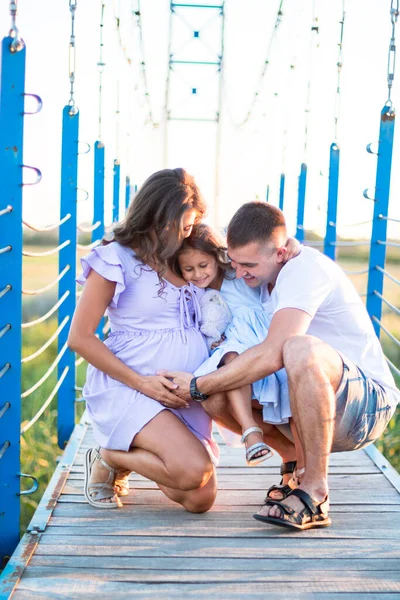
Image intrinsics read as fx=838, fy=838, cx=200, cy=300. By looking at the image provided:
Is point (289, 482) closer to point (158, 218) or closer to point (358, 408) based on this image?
point (358, 408)

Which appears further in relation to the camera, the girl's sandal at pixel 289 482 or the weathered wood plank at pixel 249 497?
the weathered wood plank at pixel 249 497

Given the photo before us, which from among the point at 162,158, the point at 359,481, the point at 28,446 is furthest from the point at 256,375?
the point at 162,158

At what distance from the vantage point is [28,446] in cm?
440

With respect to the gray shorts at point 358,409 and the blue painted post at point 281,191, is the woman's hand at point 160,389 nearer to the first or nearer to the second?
the gray shorts at point 358,409

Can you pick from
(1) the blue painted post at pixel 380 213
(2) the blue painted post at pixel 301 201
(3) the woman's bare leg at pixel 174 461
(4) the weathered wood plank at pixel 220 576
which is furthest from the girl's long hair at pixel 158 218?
(2) the blue painted post at pixel 301 201

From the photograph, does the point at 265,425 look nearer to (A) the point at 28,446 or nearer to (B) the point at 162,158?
(A) the point at 28,446

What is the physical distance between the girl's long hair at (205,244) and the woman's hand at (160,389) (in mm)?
304

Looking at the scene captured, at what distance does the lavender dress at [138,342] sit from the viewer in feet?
6.66

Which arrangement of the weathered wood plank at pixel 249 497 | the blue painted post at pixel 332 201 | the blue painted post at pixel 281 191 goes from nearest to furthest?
the weathered wood plank at pixel 249 497 → the blue painted post at pixel 332 201 → the blue painted post at pixel 281 191

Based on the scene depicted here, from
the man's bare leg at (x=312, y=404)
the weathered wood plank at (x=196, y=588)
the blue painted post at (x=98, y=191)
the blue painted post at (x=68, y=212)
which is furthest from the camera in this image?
the blue painted post at (x=98, y=191)

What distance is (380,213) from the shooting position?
282 cm

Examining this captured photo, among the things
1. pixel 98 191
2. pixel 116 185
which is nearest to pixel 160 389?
pixel 98 191

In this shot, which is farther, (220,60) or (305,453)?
(220,60)

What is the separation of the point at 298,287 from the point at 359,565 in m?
0.62
